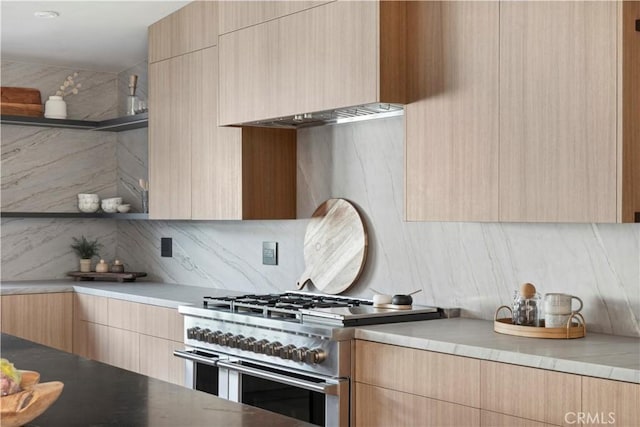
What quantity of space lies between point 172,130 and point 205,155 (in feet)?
1.25

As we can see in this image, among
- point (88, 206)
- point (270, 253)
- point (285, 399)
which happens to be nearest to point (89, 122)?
point (88, 206)

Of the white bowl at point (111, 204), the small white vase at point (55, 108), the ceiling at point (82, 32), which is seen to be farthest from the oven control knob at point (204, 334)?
the small white vase at point (55, 108)

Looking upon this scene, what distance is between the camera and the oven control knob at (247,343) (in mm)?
3641

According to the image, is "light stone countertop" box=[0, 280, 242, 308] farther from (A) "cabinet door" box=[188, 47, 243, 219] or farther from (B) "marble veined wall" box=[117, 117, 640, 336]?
(A) "cabinet door" box=[188, 47, 243, 219]

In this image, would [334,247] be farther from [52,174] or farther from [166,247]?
[52,174]

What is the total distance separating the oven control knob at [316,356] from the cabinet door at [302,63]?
98 cm

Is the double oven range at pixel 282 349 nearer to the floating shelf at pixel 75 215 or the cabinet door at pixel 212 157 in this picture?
the cabinet door at pixel 212 157

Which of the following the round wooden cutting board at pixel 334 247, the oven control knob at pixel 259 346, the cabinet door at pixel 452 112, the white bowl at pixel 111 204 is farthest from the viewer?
the white bowl at pixel 111 204

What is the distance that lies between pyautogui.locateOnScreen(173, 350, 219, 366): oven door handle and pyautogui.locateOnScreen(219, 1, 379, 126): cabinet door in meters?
1.10

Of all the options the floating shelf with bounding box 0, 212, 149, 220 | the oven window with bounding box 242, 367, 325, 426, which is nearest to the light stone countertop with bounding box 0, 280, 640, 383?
the oven window with bounding box 242, 367, 325, 426

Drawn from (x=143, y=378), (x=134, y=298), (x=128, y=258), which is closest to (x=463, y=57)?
(x=143, y=378)

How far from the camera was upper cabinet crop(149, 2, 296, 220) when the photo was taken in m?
4.36

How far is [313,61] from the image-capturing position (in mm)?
3684

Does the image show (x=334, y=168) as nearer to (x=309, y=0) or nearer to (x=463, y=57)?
(x=309, y=0)
